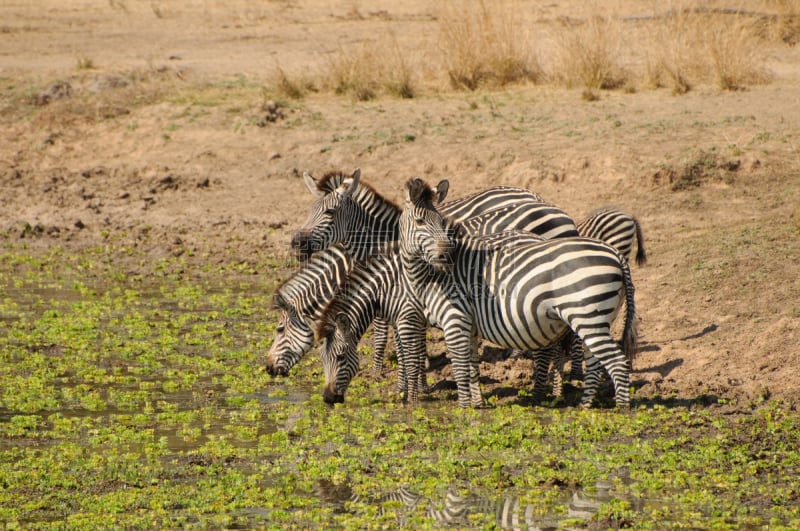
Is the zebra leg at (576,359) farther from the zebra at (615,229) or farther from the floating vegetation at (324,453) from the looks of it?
the zebra at (615,229)

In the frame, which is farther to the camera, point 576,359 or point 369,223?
point 369,223

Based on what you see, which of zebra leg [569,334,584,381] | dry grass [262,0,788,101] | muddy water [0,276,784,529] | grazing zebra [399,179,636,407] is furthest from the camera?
dry grass [262,0,788,101]

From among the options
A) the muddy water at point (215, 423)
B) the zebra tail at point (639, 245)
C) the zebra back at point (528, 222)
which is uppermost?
the zebra back at point (528, 222)

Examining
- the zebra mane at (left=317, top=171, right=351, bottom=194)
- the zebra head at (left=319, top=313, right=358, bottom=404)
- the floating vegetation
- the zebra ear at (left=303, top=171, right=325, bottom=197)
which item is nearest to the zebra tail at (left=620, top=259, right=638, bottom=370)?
the floating vegetation

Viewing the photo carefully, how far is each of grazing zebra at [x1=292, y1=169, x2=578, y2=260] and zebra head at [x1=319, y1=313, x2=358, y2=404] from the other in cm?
100

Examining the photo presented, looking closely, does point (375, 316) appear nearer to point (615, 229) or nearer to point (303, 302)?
point (303, 302)

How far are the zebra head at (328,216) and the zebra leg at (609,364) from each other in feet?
9.12

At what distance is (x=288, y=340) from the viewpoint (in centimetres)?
1005

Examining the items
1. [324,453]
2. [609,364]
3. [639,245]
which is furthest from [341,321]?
[639,245]

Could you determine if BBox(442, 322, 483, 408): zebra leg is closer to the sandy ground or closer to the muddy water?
the muddy water

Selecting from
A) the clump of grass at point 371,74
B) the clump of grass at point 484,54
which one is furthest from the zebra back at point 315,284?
the clump of grass at point 484,54

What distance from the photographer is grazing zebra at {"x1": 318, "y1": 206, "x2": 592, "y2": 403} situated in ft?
30.9

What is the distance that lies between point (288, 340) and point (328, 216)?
1246mm

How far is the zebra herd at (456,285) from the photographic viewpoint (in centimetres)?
866
